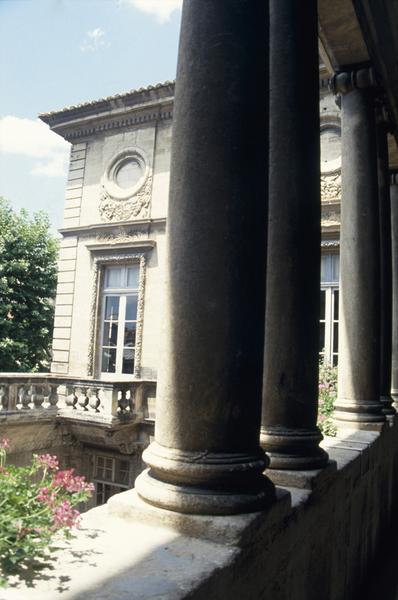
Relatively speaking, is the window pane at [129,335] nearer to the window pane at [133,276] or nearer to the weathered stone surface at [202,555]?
the window pane at [133,276]

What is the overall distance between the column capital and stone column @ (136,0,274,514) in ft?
11.8

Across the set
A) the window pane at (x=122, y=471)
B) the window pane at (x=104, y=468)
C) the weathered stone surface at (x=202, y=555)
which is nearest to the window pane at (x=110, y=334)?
the window pane at (x=104, y=468)

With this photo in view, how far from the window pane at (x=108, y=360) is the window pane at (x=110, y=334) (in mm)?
196

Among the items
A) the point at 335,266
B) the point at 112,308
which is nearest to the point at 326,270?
the point at 335,266

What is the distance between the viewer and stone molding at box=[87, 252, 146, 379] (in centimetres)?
1262

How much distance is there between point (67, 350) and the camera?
543 inches

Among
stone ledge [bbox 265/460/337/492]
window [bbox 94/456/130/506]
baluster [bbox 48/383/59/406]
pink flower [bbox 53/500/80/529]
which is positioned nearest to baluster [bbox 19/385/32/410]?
baluster [bbox 48/383/59/406]

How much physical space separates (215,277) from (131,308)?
1138 cm

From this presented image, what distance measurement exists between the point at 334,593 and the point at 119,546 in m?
2.33

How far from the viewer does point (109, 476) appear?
39.3ft

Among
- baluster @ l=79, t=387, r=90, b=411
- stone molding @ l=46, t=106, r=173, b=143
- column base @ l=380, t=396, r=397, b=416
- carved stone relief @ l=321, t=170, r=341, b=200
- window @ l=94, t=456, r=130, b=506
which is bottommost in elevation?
window @ l=94, t=456, r=130, b=506

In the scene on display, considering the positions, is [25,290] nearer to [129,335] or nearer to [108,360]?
[108,360]

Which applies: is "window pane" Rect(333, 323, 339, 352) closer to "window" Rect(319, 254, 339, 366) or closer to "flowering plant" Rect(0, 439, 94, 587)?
"window" Rect(319, 254, 339, 366)

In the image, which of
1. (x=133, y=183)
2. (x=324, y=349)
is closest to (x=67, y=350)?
(x=133, y=183)
